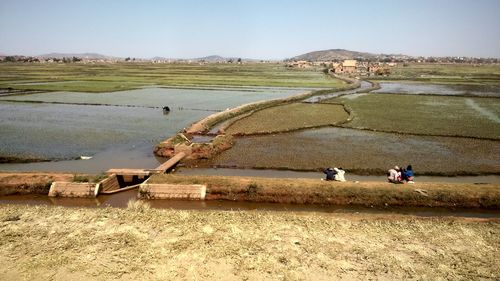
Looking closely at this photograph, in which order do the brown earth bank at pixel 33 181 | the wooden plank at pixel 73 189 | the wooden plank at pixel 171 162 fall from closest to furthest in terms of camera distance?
the wooden plank at pixel 73 189
the brown earth bank at pixel 33 181
the wooden plank at pixel 171 162

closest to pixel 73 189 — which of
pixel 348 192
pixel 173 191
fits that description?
pixel 173 191

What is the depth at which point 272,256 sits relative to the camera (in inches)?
299

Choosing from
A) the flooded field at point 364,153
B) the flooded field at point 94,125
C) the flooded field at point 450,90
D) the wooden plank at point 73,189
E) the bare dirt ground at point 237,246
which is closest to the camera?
the bare dirt ground at point 237,246

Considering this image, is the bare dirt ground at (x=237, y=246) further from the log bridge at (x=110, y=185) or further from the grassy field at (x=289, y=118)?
the grassy field at (x=289, y=118)

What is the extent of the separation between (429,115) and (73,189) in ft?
78.7

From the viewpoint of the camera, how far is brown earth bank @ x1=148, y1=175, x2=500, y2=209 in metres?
10.9

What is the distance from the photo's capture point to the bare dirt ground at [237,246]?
23.1 ft

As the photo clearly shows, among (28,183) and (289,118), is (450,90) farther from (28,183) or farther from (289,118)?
(28,183)

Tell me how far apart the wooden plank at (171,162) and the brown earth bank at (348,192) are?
50.5 inches

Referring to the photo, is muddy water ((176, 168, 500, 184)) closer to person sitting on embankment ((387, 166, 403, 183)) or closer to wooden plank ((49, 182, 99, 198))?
person sitting on embankment ((387, 166, 403, 183))

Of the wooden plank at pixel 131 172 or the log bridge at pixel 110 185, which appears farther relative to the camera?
the wooden plank at pixel 131 172

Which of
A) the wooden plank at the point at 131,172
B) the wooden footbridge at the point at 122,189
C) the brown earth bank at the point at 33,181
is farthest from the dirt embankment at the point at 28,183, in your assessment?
the wooden plank at the point at 131,172

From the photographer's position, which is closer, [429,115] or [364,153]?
[364,153]

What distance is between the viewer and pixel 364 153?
16.1m
